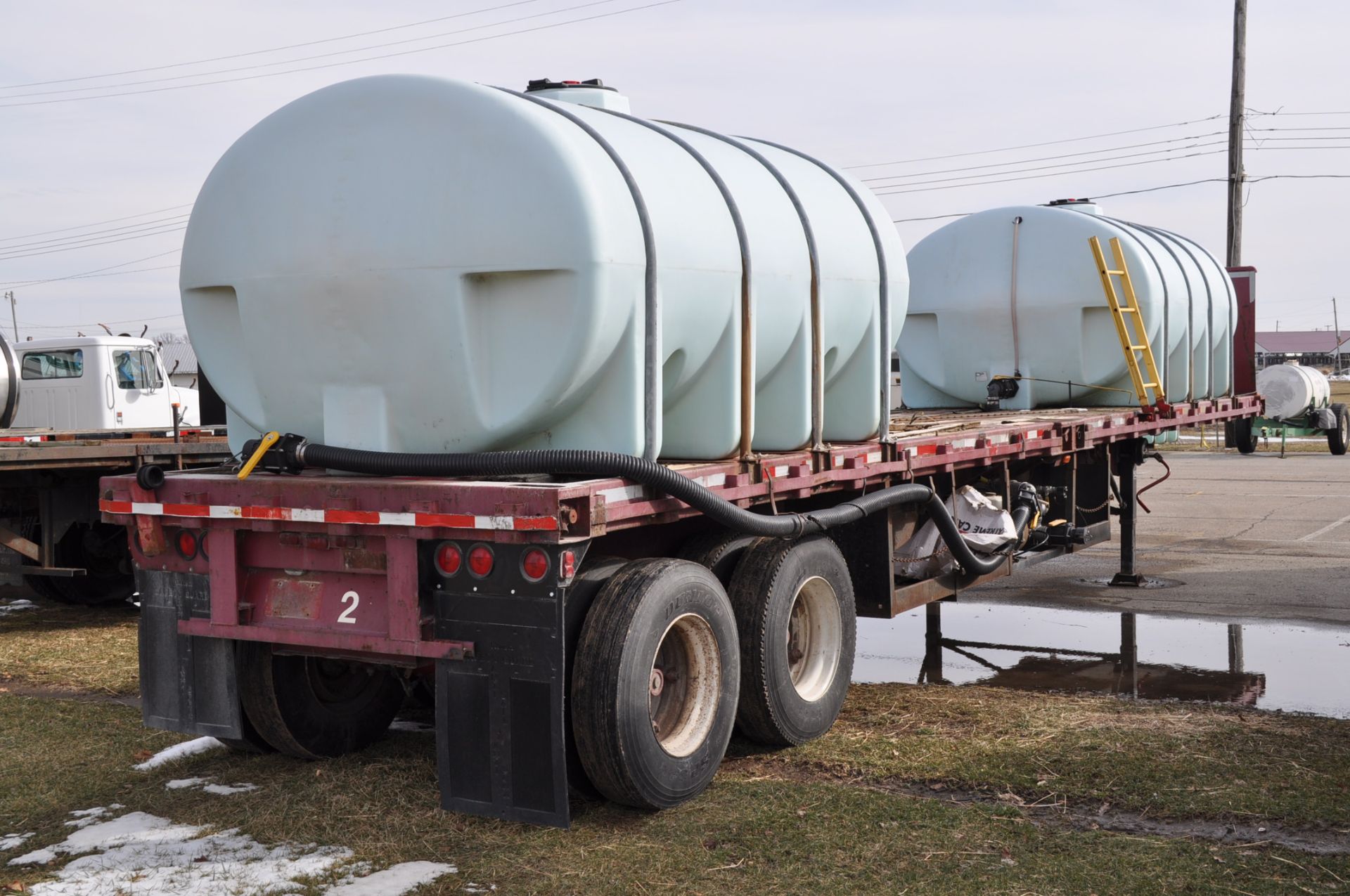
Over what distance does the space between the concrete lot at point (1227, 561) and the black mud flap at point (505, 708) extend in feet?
23.4

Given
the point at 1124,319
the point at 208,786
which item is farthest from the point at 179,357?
the point at 208,786

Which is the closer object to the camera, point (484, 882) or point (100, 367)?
point (484, 882)

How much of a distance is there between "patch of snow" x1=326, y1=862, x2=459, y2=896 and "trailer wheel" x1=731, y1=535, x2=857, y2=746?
1802mm

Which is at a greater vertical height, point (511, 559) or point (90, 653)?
point (511, 559)

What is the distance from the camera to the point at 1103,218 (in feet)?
38.7

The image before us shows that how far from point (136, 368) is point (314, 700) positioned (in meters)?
15.6

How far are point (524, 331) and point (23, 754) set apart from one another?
11.6 ft

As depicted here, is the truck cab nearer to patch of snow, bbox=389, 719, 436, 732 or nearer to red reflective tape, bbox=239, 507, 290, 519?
patch of snow, bbox=389, 719, 436, 732

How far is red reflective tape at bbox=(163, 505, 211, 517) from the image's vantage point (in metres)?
5.46

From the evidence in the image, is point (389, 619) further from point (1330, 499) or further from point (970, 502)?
point (1330, 499)

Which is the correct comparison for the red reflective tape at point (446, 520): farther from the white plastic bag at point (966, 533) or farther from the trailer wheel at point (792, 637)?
the white plastic bag at point (966, 533)

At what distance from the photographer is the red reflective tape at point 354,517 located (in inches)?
199

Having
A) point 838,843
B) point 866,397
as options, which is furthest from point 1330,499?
point 838,843

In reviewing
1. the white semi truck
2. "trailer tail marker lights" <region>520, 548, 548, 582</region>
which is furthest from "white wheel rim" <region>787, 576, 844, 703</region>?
the white semi truck
